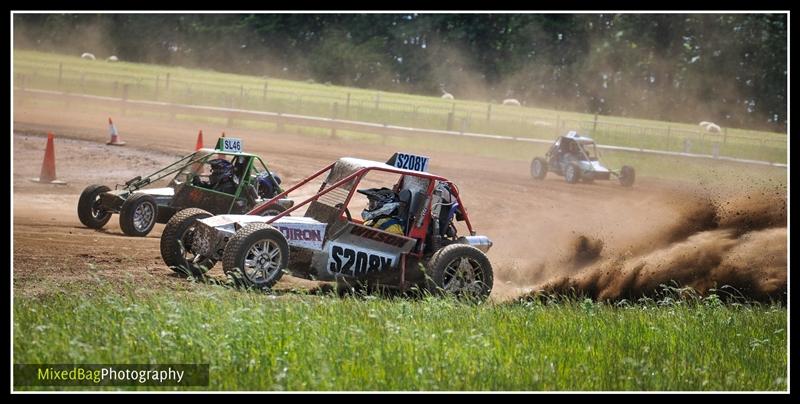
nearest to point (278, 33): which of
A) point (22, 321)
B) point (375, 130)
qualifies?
point (375, 130)

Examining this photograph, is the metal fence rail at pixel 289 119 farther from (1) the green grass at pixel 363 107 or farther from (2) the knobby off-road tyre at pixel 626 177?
(2) the knobby off-road tyre at pixel 626 177

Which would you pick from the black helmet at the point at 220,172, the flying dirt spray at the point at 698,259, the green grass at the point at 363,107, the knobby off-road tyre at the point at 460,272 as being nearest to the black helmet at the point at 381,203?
the knobby off-road tyre at the point at 460,272

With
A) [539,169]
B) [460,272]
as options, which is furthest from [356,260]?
[539,169]

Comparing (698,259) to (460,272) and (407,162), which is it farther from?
Answer: (407,162)

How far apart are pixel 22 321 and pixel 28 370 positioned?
108 cm

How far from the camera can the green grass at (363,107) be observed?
103ft

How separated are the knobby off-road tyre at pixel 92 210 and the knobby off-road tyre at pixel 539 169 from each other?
1277cm

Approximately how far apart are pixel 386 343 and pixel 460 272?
291 centimetres

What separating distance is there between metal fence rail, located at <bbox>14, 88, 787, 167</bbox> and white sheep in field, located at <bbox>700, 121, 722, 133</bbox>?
7.66 feet

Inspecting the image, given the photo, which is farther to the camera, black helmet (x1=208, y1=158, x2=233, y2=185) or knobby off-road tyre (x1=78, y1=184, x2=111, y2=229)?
knobby off-road tyre (x1=78, y1=184, x2=111, y2=229)

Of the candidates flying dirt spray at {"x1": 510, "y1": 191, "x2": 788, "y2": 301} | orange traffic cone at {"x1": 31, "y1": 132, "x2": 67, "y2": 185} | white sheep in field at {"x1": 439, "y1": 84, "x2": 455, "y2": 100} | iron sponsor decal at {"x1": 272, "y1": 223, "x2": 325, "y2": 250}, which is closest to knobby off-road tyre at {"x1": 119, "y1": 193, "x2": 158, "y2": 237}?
iron sponsor decal at {"x1": 272, "y1": 223, "x2": 325, "y2": 250}

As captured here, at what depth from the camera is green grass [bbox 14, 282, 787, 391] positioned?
23.2ft

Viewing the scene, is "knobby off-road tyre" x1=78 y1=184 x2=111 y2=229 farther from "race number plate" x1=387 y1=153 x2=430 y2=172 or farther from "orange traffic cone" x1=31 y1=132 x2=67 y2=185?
"race number plate" x1=387 y1=153 x2=430 y2=172

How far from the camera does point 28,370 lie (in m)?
6.80
